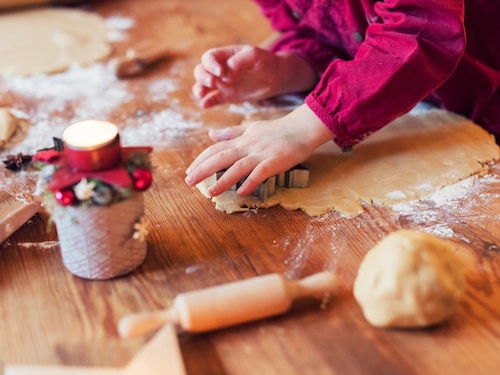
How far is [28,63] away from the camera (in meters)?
1.26

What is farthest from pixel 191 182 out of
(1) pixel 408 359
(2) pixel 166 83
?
(2) pixel 166 83

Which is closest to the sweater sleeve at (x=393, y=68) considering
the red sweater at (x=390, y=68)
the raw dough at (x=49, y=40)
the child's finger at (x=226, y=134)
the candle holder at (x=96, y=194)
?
the red sweater at (x=390, y=68)

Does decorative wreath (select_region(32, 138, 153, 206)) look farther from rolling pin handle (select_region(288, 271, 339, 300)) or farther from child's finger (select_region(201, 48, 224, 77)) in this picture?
child's finger (select_region(201, 48, 224, 77))

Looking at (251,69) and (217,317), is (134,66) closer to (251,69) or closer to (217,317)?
(251,69)

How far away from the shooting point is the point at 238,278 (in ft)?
2.23

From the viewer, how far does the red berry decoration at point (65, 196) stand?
0.60 meters

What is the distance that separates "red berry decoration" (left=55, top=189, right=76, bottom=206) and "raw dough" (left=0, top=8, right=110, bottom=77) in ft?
2.31

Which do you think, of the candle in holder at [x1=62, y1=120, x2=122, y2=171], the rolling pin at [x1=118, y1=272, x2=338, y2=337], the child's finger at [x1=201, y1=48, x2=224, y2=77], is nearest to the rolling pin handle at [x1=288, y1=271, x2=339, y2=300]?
the rolling pin at [x1=118, y1=272, x2=338, y2=337]

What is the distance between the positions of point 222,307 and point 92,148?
203mm

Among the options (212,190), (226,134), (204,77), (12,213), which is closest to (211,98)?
(204,77)

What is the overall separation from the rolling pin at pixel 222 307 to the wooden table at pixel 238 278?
0.07ft

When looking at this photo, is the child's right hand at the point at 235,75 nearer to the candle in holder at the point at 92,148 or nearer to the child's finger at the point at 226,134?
the child's finger at the point at 226,134

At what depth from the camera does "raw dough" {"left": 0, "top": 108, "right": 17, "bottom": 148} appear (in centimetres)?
97

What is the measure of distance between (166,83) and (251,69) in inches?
8.3
